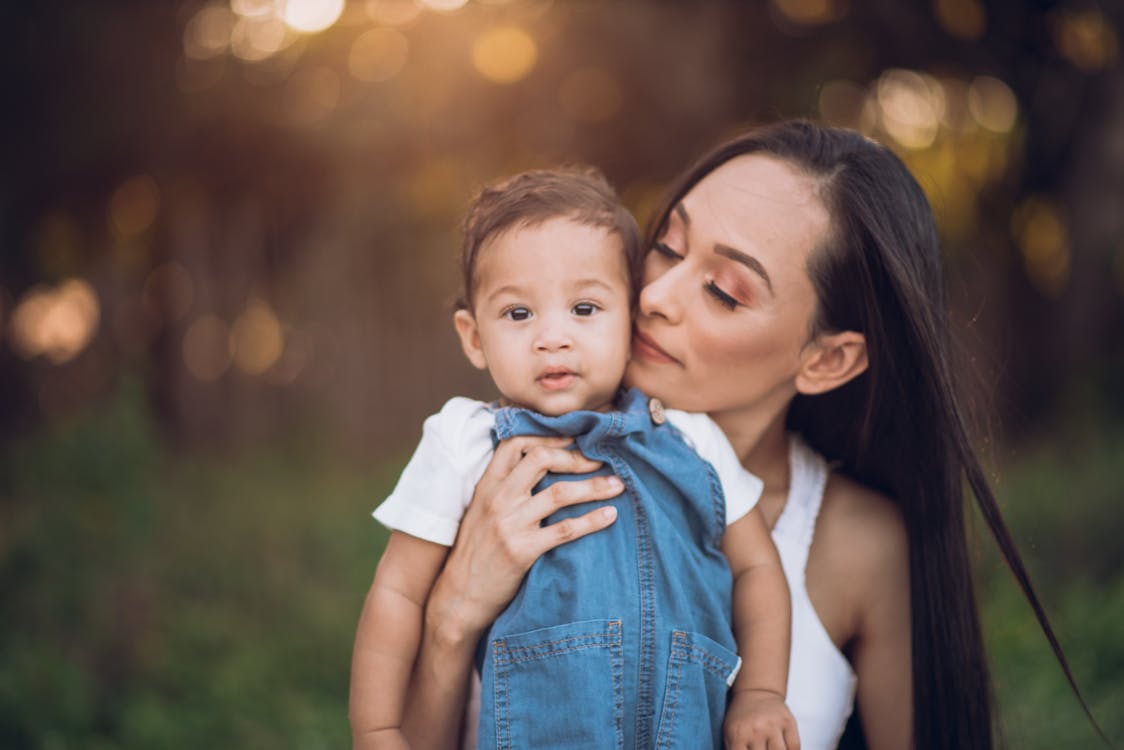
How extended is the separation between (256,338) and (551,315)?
750 cm

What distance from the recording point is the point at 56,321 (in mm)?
7707

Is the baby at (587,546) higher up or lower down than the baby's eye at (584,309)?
lower down

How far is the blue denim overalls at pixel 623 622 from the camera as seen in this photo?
1.68m

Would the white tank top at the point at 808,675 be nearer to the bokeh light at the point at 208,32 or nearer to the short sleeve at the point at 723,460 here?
the short sleeve at the point at 723,460

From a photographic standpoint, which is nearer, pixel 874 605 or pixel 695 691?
pixel 695 691

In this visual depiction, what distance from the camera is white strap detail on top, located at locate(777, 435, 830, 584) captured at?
84.5 inches

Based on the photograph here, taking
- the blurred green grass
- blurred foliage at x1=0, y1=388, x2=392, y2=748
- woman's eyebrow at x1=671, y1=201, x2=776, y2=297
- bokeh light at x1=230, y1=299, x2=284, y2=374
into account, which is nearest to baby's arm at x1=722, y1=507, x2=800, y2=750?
woman's eyebrow at x1=671, y1=201, x2=776, y2=297

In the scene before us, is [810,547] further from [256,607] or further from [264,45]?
[264,45]

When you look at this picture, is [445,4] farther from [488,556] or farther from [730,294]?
[488,556]

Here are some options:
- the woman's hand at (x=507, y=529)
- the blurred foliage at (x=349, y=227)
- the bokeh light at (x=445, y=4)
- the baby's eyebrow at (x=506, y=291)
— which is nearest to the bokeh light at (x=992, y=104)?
the blurred foliage at (x=349, y=227)

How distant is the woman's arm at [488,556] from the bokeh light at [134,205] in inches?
298

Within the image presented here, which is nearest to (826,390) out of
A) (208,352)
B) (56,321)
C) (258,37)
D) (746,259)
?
(746,259)

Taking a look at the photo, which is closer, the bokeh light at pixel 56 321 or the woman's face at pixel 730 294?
the woman's face at pixel 730 294

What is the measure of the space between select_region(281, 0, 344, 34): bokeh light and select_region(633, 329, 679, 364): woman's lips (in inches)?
245
